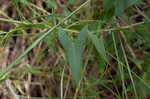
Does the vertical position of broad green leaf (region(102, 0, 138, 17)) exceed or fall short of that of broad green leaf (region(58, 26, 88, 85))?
it exceeds it

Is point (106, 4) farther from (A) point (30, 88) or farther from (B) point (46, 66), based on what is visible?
(A) point (30, 88)

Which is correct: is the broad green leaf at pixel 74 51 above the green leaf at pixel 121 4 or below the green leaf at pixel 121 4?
below

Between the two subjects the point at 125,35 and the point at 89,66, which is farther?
the point at 89,66

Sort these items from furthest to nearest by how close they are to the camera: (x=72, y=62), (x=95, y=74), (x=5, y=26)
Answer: (x=5, y=26)
(x=95, y=74)
(x=72, y=62)

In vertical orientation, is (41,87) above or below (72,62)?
below

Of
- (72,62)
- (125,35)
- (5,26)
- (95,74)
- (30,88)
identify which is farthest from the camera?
(5,26)

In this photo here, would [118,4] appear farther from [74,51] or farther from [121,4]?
[74,51]

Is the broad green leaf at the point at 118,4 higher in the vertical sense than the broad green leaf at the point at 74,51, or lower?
higher

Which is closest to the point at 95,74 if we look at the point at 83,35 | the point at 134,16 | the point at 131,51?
the point at 131,51

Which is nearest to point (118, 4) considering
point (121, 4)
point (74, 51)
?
point (121, 4)

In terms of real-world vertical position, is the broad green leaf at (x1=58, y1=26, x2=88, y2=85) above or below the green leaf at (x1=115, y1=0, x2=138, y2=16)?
below

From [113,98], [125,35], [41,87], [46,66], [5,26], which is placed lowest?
[113,98]
